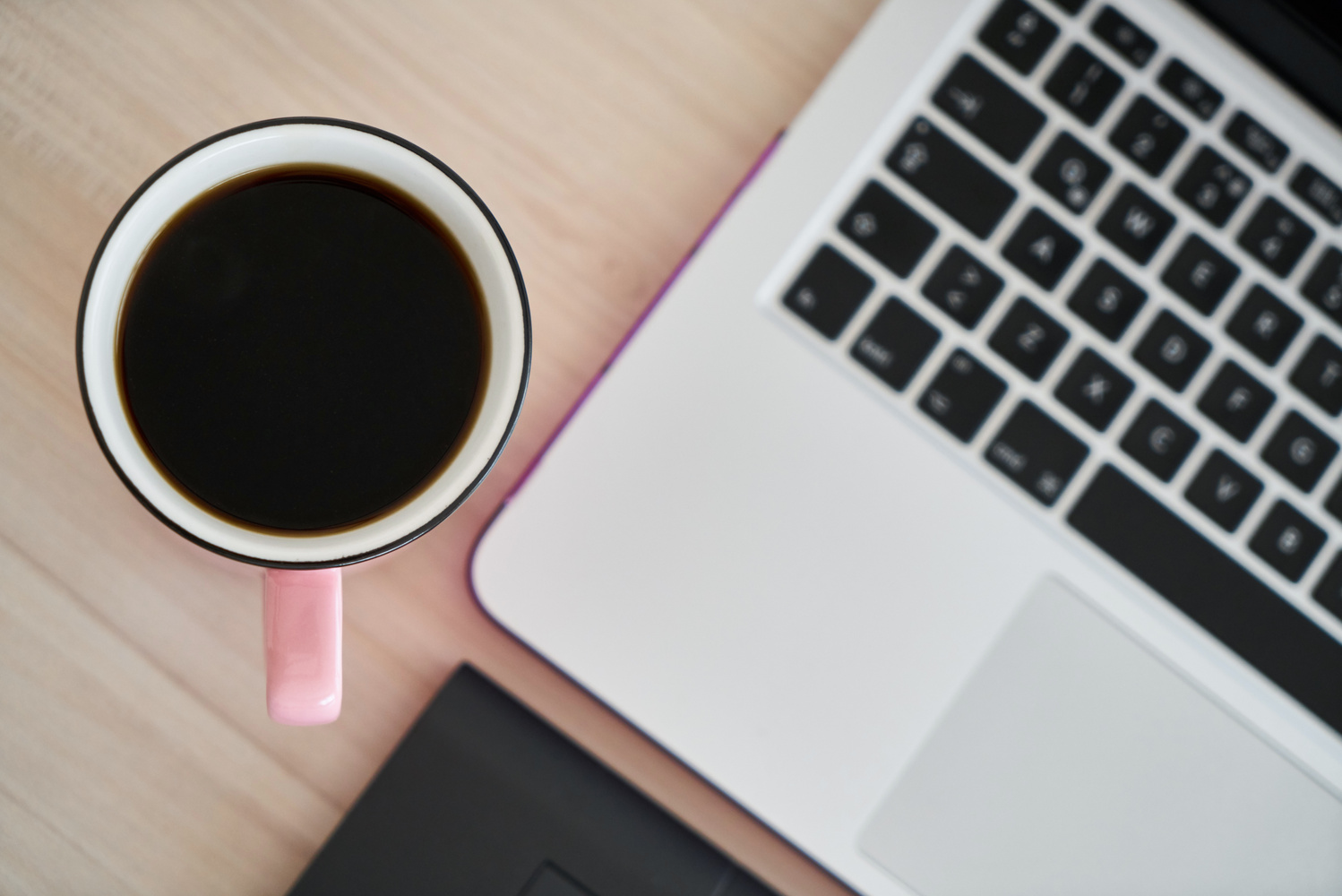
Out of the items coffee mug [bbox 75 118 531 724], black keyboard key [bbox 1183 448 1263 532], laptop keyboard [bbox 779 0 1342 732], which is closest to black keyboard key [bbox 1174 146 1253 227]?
laptop keyboard [bbox 779 0 1342 732]

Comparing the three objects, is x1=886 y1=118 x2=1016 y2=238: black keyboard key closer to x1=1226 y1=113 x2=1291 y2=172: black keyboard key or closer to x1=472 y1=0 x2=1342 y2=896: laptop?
x1=472 y1=0 x2=1342 y2=896: laptop

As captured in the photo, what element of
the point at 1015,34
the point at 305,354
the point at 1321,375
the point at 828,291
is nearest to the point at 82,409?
the point at 305,354

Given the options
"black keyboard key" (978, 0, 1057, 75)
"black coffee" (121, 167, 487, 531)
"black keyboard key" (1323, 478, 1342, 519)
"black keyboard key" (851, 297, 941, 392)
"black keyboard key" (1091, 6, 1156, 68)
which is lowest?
"black coffee" (121, 167, 487, 531)

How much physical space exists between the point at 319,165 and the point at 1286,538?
0.41 meters

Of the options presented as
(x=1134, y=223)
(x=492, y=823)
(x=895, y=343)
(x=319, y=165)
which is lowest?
(x=492, y=823)

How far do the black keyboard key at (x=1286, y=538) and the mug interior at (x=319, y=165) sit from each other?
0.33m

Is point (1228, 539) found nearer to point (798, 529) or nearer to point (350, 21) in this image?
point (798, 529)

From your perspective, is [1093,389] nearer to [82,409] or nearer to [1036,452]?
[1036,452]

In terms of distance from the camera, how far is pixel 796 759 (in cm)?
37

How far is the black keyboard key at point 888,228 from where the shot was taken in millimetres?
362

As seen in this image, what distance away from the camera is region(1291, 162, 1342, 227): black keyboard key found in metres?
0.38

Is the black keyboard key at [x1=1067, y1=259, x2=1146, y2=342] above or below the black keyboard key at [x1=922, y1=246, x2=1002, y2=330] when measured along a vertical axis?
above

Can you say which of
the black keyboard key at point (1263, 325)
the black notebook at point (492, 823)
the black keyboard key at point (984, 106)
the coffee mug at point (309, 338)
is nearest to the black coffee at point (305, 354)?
the coffee mug at point (309, 338)

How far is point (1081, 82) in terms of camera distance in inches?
14.6
